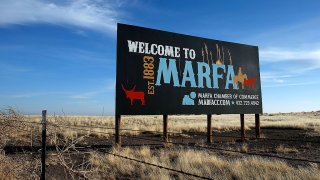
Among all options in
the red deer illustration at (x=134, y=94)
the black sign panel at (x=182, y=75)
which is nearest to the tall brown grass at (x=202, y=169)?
the red deer illustration at (x=134, y=94)

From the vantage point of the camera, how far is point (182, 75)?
18.6m

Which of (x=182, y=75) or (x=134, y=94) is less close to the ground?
(x=182, y=75)

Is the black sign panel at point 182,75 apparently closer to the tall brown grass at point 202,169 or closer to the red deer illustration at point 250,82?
the red deer illustration at point 250,82

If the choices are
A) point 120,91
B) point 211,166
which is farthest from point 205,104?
point 211,166

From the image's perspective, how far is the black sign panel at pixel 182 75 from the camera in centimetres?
1670

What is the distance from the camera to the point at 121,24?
16.6m

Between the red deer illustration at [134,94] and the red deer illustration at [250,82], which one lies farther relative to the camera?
the red deer illustration at [250,82]

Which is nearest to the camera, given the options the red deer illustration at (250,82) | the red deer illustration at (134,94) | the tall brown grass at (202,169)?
the tall brown grass at (202,169)

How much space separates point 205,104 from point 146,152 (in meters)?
5.96

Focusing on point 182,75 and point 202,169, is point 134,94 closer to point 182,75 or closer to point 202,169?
point 182,75

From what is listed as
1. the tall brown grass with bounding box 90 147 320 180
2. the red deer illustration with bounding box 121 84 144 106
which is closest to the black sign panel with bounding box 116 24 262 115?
the red deer illustration with bounding box 121 84 144 106

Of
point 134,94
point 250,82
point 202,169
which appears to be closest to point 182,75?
point 134,94

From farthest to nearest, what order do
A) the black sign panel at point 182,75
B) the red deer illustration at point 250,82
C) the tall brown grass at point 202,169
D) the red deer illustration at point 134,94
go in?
the red deer illustration at point 250,82 < the black sign panel at point 182,75 < the red deer illustration at point 134,94 < the tall brown grass at point 202,169

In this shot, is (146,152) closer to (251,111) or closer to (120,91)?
(120,91)
